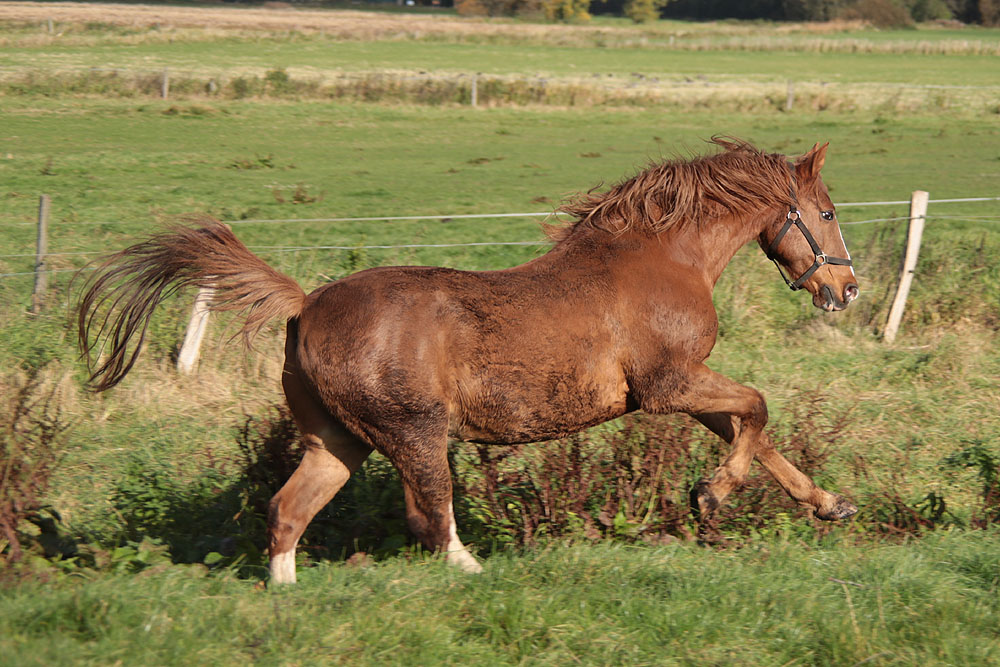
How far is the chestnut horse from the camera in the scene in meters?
4.63

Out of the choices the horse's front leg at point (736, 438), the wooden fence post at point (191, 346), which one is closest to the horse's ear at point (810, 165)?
the horse's front leg at point (736, 438)

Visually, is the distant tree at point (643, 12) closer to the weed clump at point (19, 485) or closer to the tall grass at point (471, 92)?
the tall grass at point (471, 92)

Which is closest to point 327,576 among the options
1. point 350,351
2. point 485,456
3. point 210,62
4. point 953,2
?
point 350,351

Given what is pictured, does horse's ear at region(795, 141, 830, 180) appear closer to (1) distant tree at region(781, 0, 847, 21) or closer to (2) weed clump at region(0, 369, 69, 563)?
(2) weed clump at region(0, 369, 69, 563)

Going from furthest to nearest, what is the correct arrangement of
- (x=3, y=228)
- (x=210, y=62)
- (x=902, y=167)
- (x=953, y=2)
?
(x=953, y=2) < (x=210, y=62) < (x=902, y=167) < (x=3, y=228)

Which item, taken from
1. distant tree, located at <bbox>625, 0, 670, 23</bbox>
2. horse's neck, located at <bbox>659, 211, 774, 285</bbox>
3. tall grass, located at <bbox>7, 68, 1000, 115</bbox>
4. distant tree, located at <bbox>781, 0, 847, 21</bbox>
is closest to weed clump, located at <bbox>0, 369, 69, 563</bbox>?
horse's neck, located at <bbox>659, 211, 774, 285</bbox>

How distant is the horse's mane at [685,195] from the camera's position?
5406 mm

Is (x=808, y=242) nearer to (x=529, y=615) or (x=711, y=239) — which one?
(x=711, y=239)

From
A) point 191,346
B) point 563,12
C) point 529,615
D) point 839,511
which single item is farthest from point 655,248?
point 563,12

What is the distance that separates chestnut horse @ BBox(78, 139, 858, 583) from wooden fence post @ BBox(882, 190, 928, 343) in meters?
5.13

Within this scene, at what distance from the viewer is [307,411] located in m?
4.77

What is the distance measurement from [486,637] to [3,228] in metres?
11.5

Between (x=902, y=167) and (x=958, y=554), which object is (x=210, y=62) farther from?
(x=958, y=554)

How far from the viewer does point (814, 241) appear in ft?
18.3
